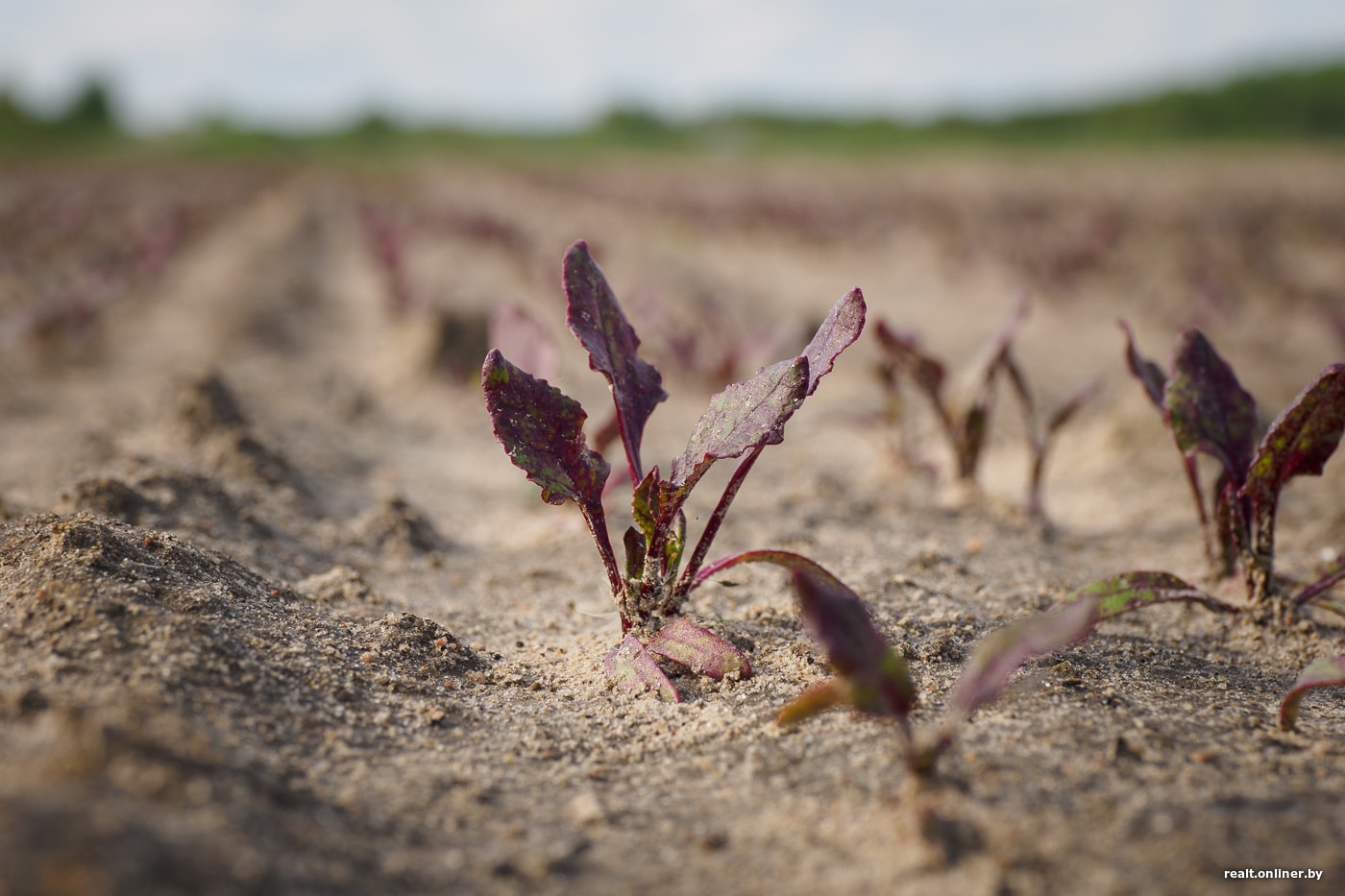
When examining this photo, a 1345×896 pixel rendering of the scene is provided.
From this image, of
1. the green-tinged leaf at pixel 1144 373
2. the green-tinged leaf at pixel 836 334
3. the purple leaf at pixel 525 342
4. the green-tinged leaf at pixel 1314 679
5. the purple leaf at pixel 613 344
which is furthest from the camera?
the purple leaf at pixel 525 342

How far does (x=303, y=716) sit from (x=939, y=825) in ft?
3.03

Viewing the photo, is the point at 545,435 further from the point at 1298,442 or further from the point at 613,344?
the point at 1298,442

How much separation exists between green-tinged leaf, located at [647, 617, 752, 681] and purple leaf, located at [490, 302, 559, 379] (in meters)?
1.02

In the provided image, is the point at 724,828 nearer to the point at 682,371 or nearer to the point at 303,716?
the point at 303,716

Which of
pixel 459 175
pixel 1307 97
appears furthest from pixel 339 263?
pixel 1307 97

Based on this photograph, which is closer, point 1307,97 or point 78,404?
point 78,404

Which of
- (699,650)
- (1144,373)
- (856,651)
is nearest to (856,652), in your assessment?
(856,651)

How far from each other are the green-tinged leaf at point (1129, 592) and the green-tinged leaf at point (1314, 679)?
25 cm

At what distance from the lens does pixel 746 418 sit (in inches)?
62.3

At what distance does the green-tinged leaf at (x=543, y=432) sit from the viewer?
1632 mm

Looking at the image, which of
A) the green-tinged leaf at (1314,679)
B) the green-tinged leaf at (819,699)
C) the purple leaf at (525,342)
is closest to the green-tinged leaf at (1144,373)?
the green-tinged leaf at (1314,679)

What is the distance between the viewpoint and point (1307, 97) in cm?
4081

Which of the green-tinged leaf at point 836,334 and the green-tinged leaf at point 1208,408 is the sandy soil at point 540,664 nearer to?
the green-tinged leaf at point 1208,408

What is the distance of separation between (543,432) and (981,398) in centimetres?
157
